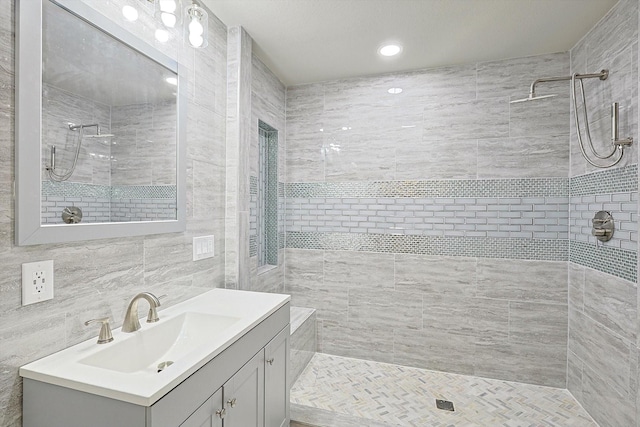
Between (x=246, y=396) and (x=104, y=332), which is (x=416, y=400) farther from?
(x=104, y=332)

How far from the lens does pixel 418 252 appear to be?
9.08 ft

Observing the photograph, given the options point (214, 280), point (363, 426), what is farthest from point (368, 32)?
point (363, 426)

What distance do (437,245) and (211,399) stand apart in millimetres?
2128

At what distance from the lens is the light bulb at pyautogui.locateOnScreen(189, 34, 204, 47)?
1663mm

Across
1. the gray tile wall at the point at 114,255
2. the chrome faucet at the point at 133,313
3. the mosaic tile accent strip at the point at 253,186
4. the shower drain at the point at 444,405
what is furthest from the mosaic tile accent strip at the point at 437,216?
the chrome faucet at the point at 133,313

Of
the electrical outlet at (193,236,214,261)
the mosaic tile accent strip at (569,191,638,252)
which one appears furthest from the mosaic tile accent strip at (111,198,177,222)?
the mosaic tile accent strip at (569,191,638,252)

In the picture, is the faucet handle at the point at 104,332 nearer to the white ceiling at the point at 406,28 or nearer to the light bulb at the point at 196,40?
the light bulb at the point at 196,40

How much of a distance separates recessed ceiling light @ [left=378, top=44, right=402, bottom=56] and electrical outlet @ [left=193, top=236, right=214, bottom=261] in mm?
1842

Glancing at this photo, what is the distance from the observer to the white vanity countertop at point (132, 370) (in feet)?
2.95

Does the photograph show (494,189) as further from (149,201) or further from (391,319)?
(149,201)

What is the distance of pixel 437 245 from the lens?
272 cm

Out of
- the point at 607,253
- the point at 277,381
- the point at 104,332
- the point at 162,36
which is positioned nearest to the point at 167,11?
the point at 162,36

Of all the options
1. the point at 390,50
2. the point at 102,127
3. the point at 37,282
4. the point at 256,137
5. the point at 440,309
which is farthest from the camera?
the point at 440,309

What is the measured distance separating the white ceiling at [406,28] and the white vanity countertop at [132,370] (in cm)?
177
